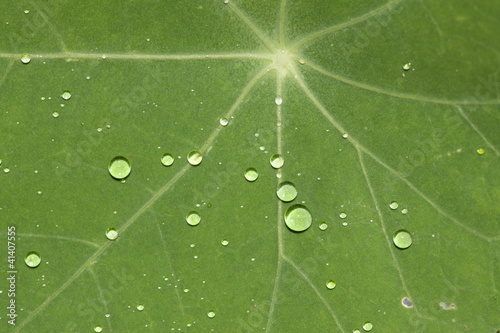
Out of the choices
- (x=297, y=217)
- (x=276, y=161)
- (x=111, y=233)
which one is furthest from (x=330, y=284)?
(x=111, y=233)

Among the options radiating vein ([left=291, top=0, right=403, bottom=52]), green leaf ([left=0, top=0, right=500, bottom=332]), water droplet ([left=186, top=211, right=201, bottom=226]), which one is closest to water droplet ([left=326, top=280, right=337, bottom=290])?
green leaf ([left=0, top=0, right=500, bottom=332])

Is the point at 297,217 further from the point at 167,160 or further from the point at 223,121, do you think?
the point at 167,160

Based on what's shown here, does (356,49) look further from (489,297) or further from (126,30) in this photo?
(489,297)

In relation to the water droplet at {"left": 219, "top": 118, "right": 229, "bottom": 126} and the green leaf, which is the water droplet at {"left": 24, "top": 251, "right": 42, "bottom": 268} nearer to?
the green leaf

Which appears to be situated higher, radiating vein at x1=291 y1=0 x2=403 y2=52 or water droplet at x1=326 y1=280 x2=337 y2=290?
radiating vein at x1=291 y1=0 x2=403 y2=52

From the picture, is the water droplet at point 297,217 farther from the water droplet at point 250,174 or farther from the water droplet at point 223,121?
the water droplet at point 223,121

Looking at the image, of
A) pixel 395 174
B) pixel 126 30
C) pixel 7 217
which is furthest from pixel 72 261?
pixel 395 174
